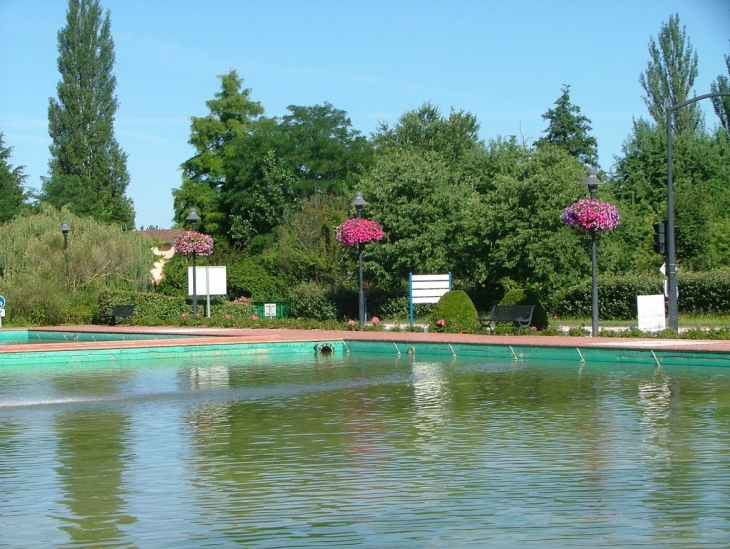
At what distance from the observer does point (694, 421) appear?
469 inches

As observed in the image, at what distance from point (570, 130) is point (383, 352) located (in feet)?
140

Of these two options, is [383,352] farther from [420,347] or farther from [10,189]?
[10,189]

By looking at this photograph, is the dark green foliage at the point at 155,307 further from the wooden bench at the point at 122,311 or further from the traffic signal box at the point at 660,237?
the traffic signal box at the point at 660,237

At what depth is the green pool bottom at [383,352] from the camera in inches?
752

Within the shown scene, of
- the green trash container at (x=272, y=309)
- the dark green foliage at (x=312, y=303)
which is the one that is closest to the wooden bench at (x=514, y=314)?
the dark green foliage at (x=312, y=303)

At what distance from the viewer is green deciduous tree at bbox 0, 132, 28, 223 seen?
2347 inches

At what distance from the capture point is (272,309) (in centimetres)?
3734

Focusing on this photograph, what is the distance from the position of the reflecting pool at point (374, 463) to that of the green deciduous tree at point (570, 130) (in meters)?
47.5

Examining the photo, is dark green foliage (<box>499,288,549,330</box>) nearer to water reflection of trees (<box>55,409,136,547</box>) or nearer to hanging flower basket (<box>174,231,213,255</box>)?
hanging flower basket (<box>174,231,213,255</box>)

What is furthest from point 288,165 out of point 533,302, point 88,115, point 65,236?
point 533,302

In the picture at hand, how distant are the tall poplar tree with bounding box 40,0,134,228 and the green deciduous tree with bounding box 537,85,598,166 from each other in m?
29.0

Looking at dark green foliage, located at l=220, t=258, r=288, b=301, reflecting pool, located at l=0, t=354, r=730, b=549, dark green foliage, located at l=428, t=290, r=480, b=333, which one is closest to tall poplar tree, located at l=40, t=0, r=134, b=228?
dark green foliage, located at l=220, t=258, r=288, b=301

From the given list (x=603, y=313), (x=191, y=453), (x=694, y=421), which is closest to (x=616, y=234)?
(x=603, y=313)

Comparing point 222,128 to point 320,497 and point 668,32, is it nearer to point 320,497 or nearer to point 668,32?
→ point 668,32
